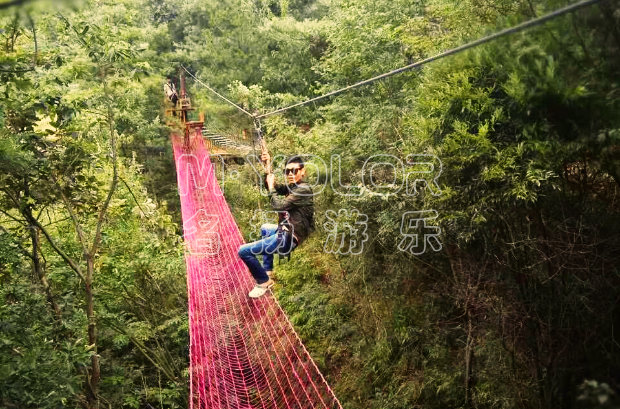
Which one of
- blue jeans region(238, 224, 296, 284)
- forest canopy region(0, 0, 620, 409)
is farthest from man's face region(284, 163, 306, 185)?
forest canopy region(0, 0, 620, 409)

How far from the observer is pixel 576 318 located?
2299mm

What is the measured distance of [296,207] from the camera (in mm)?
2980

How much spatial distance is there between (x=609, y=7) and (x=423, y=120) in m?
1.00

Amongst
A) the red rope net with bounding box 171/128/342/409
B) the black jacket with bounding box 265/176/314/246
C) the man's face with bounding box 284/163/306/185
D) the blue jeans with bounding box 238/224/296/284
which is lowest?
the red rope net with bounding box 171/128/342/409

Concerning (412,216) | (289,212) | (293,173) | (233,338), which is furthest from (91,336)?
(412,216)

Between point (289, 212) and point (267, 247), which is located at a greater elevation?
point (289, 212)

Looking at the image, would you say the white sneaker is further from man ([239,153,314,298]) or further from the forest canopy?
the forest canopy

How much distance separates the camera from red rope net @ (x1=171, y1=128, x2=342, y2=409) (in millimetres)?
2961

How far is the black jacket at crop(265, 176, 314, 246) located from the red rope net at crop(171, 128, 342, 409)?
1.74 ft

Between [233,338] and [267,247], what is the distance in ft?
2.95

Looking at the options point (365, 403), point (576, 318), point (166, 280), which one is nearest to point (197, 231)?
point (166, 280)

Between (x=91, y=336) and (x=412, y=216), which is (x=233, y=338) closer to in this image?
(x=91, y=336)

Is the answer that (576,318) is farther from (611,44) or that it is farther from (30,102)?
(30,102)

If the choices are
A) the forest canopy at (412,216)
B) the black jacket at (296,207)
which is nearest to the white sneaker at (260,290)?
the black jacket at (296,207)
